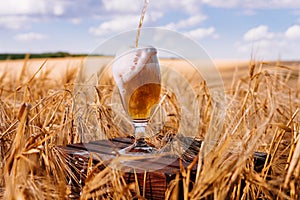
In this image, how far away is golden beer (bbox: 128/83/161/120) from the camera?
1485 millimetres

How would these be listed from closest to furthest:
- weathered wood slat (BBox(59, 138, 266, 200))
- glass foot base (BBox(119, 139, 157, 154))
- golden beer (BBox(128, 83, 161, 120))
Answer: weathered wood slat (BBox(59, 138, 266, 200))
golden beer (BBox(128, 83, 161, 120))
glass foot base (BBox(119, 139, 157, 154))

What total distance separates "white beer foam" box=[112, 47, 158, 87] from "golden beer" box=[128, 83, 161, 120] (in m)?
0.05

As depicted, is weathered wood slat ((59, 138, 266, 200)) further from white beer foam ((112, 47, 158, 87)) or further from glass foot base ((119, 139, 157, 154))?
white beer foam ((112, 47, 158, 87))

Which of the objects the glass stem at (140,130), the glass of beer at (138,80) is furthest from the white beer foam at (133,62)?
the glass stem at (140,130)

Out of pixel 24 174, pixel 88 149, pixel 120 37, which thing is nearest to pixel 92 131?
pixel 88 149

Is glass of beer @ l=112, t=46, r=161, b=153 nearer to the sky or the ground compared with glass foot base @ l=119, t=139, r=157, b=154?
Result: nearer to the sky

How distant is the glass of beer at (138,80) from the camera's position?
1.45 metres

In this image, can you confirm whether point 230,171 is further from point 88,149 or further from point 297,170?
point 88,149

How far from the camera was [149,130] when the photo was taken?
6.46 feet

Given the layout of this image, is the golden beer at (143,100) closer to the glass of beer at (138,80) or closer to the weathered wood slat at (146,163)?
the glass of beer at (138,80)

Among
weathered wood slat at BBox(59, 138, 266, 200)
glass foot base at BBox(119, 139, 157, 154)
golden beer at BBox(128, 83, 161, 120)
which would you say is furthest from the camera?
glass foot base at BBox(119, 139, 157, 154)

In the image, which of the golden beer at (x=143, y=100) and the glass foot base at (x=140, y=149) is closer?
the golden beer at (x=143, y=100)

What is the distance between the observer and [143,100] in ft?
4.94

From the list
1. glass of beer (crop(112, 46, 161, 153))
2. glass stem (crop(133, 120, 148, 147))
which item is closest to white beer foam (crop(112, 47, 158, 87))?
glass of beer (crop(112, 46, 161, 153))
